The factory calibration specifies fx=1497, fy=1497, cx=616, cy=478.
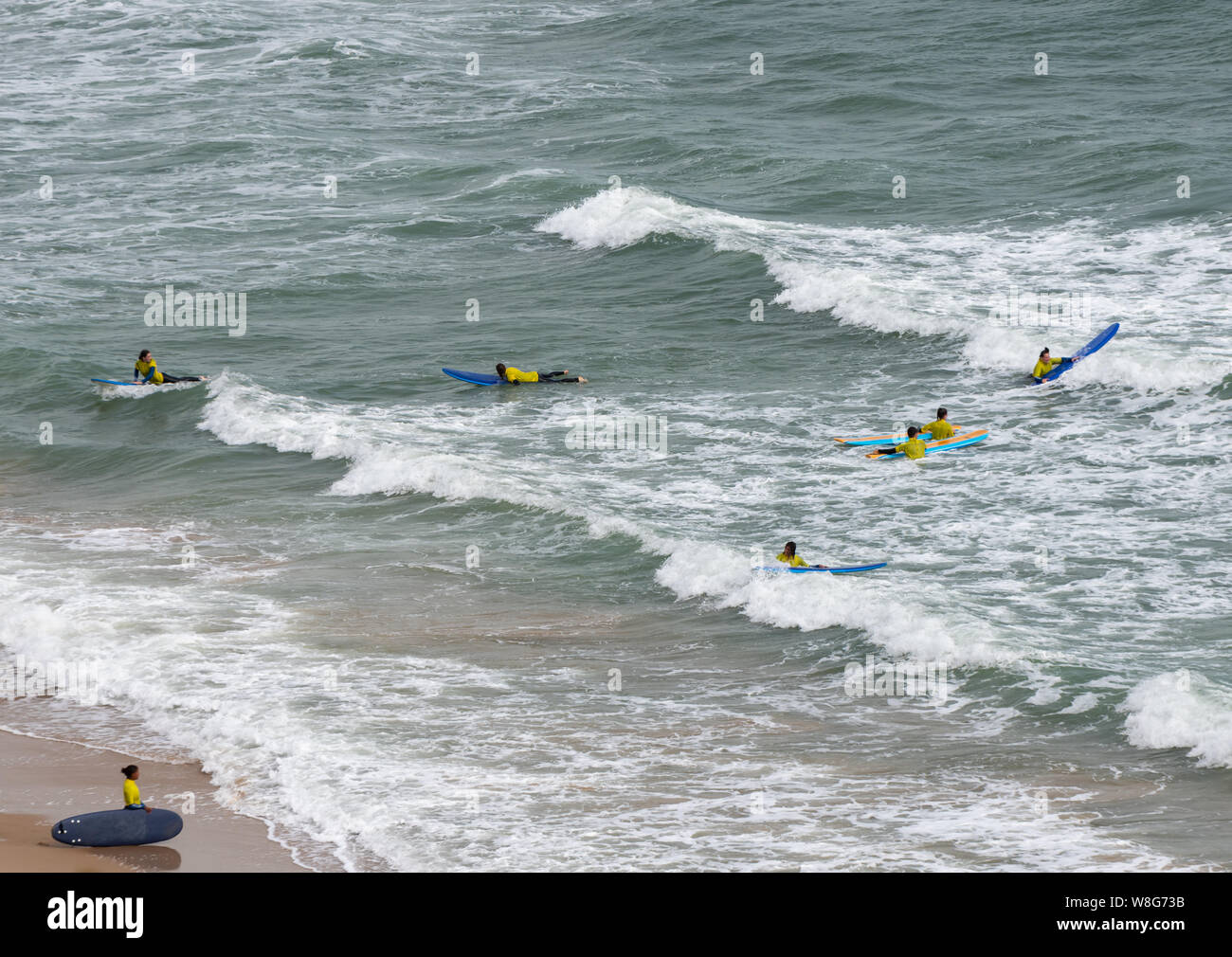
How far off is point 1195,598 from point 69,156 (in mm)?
37918

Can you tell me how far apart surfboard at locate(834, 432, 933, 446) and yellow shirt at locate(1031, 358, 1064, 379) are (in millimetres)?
3380

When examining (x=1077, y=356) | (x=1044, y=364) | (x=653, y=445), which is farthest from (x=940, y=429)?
(x=653, y=445)

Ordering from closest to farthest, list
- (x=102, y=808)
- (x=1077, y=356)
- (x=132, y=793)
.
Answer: (x=132, y=793), (x=102, y=808), (x=1077, y=356)

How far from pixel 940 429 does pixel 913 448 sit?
0.81 meters

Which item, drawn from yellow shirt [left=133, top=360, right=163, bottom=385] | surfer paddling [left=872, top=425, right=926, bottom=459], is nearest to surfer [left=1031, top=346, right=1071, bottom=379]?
surfer paddling [left=872, top=425, right=926, bottom=459]

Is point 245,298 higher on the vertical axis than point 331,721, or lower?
higher

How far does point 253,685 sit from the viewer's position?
1572 cm

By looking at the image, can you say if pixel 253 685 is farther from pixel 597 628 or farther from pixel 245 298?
pixel 245 298

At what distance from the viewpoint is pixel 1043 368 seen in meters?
25.7

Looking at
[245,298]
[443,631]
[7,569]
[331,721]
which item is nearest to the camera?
[331,721]

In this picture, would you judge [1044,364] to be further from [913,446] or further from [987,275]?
[987,275]

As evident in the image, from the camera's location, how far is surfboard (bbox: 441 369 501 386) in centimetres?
2748

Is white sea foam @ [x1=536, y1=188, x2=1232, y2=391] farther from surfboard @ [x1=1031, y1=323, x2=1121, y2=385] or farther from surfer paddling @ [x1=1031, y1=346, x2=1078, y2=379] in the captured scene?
surfer paddling @ [x1=1031, y1=346, x2=1078, y2=379]
